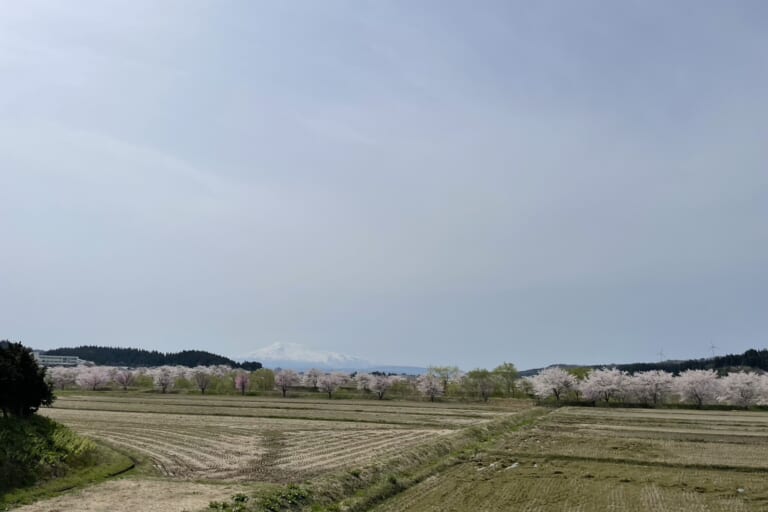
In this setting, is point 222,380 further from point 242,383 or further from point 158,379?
point 158,379

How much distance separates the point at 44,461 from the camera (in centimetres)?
2753

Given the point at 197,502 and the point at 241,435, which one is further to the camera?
the point at 241,435

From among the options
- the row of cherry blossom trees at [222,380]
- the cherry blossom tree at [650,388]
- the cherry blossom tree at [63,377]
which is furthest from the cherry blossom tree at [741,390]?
the cherry blossom tree at [63,377]

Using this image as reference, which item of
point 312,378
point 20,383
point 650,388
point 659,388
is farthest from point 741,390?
point 20,383

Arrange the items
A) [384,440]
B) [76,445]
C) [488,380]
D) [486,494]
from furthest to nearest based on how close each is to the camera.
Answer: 1. [488,380]
2. [384,440]
3. [76,445]
4. [486,494]

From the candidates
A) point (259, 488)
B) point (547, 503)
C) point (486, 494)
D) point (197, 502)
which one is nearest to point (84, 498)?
point (197, 502)

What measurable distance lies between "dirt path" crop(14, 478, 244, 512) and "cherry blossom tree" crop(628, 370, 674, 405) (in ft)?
326

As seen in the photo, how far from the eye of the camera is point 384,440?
44219 millimetres

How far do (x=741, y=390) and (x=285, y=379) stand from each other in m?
101

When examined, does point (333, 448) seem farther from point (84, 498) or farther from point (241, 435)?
point (84, 498)

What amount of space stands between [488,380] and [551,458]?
97598mm

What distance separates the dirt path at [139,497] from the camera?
2128 centimetres

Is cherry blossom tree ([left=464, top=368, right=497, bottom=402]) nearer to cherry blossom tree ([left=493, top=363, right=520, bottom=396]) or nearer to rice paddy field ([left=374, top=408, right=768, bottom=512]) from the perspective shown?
cherry blossom tree ([left=493, top=363, right=520, bottom=396])

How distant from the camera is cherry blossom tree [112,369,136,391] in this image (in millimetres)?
146000
